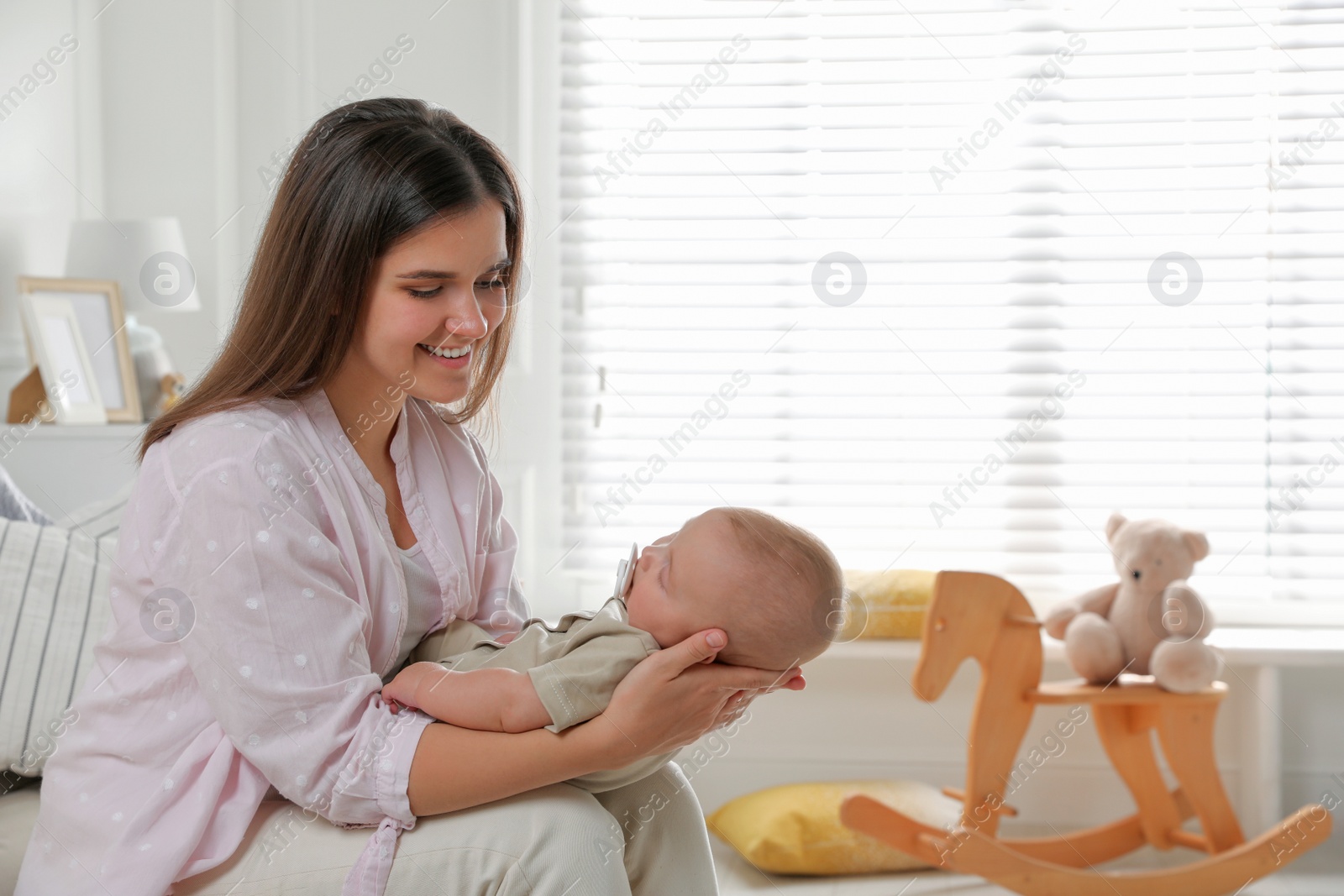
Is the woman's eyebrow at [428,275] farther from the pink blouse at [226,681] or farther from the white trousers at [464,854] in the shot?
the white trousers at [464,854]

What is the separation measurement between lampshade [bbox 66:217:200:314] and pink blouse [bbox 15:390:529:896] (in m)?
1.42

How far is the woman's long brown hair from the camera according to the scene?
44.4 inches

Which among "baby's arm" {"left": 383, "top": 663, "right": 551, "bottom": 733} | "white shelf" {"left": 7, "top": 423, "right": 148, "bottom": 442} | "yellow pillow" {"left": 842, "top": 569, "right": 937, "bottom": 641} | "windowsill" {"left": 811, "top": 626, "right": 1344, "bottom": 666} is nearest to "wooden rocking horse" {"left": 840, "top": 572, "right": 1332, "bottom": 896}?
"windowsill" {"left": 811, "top": 626, "right": 1344, "bottom": 666}

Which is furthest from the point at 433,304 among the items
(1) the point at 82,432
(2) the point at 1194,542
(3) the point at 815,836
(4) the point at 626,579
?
(2) the point at 1194,542

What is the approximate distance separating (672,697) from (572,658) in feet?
0.37

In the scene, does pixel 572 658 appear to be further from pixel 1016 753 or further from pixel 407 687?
pixel 1016 753

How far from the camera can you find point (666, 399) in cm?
259

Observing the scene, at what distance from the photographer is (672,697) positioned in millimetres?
1055

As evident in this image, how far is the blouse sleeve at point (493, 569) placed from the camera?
1.39m

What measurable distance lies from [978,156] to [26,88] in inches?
84.4

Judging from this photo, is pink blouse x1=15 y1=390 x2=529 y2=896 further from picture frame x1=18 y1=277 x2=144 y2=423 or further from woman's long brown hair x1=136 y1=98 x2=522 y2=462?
picture frame x1=18 y1=277 x2=144 y2=423

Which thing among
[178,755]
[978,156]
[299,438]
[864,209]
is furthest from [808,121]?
[178,755]

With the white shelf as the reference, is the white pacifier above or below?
below

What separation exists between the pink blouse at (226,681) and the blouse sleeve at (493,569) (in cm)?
23
